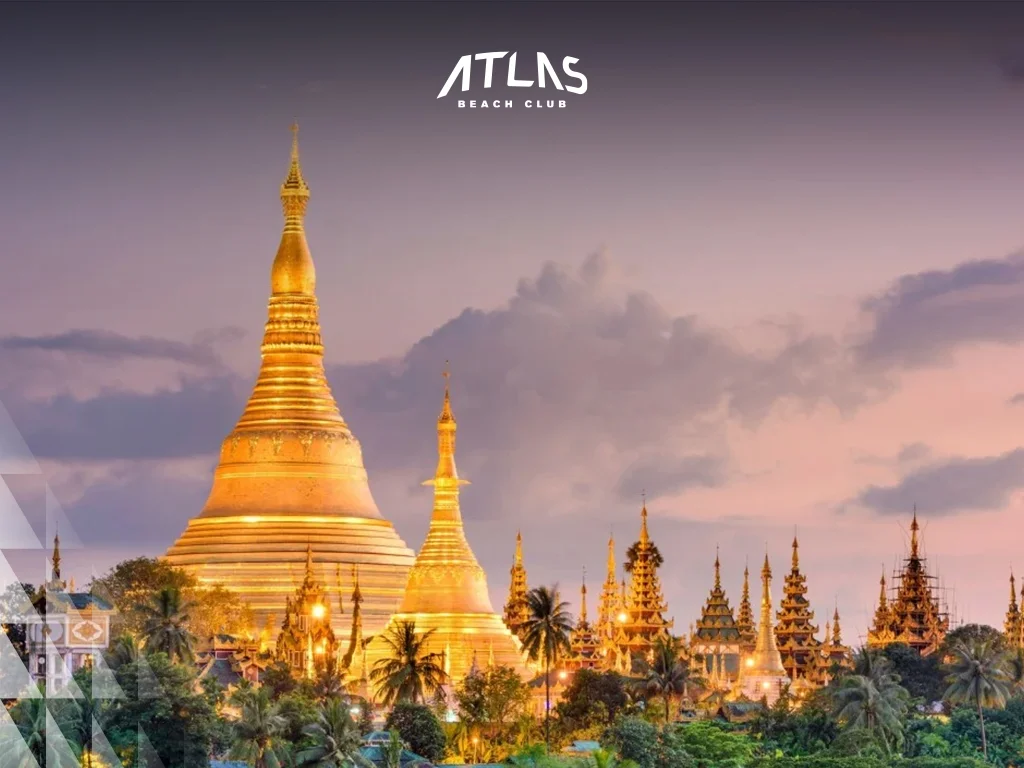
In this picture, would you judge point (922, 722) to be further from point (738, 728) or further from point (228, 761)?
point (228, 761)

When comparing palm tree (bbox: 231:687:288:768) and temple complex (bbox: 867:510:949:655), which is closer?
palm tree (bbox: 231:687:288:768)

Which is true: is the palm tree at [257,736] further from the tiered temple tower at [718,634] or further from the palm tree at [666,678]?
the tiered temple tower at [718,634]

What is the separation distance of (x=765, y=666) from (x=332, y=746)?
188 ft

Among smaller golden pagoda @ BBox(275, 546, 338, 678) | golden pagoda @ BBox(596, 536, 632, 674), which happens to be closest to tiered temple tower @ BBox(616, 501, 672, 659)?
golden pagoda @ BBox(596, 536, 632, 674)

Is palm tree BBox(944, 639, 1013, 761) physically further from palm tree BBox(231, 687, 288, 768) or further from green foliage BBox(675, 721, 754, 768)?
palm tree BBox(231, 687, 288, 768)

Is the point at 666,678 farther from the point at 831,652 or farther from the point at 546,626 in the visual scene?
the point at 831,652

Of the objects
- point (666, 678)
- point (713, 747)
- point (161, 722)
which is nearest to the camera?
point (161, 722)

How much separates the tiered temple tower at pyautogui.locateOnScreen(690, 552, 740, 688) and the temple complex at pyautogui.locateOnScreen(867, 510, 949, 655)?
696cm

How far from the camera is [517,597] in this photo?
146 metres

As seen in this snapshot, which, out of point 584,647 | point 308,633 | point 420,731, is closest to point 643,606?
point 584,647

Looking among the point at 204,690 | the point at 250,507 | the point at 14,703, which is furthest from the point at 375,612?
the point at 14,703

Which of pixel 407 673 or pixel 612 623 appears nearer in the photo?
pixel 407 673

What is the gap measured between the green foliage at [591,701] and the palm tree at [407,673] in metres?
4.53

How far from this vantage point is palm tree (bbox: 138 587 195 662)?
87750 mm
